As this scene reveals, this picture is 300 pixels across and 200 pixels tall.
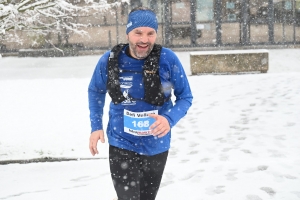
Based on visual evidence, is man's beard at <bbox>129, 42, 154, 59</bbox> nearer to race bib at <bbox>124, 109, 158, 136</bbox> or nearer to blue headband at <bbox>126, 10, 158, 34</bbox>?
blue headband at <bbox>126, 10, 158, 34</bbox>

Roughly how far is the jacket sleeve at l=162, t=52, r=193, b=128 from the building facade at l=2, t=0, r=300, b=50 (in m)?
17.4

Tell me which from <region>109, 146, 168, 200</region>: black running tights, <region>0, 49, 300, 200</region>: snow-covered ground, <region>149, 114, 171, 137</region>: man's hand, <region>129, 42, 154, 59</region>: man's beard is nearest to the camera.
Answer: <region>149, 114, 171, 137</region>: man's hand

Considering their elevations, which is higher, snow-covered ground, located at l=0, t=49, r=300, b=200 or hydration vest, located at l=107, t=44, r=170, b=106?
hydration vest, located at l=107, t=44, r=170, b=106

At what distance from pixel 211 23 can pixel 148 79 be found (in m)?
18.0

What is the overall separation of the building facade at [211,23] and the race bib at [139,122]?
57.4ft

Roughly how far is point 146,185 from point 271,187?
2139 mm

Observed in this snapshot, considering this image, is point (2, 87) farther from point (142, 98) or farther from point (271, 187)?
point (142, 98)

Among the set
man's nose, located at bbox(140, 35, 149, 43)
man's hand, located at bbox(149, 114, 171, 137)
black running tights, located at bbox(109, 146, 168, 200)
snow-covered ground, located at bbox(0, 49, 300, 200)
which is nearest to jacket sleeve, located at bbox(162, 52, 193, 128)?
man's hand, located at bbox(149, 114, 171, 137)

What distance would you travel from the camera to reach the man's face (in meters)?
2.83

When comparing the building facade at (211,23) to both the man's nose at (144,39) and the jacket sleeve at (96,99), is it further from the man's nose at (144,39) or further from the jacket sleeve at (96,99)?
the man's nose at (144,39)

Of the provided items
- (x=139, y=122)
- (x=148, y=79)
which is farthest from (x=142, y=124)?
(x=148, y=79)

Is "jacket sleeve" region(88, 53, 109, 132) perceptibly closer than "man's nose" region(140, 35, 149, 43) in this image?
No

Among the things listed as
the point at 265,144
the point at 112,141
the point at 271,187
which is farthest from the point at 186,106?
the point at 265,144

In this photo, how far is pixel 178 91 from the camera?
3.03 m
